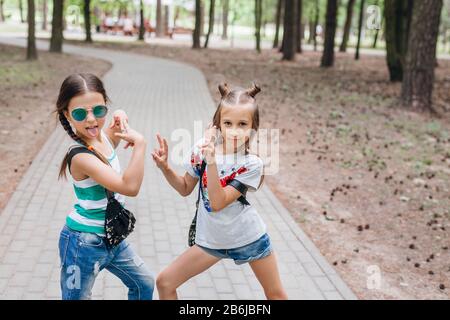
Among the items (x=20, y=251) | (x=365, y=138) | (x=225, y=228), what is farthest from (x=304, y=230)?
(x=365, y=138)

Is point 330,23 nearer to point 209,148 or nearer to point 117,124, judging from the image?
point 117,124

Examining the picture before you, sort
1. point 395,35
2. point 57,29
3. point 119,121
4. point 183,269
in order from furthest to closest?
point 57,29
point 395,35
point 183,269
point 119,121

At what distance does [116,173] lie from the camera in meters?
2.97

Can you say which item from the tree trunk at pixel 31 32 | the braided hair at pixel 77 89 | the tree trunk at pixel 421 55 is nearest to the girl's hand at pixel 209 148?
the braided hair at pixel 77 89

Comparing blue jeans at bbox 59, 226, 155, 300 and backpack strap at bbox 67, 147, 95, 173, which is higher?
backpack strap at bbox 67, 147, 95, 173

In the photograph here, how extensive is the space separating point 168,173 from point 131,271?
0.65m

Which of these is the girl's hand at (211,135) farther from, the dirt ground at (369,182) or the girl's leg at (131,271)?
the dirt ground at (369,182)

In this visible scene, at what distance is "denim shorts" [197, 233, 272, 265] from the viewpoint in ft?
10.6

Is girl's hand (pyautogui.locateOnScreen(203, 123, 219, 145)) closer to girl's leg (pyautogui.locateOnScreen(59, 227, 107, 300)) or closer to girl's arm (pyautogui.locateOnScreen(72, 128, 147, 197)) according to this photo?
girl's arm (pyautogui.locateOnScreen(72, 128, 147, 197))

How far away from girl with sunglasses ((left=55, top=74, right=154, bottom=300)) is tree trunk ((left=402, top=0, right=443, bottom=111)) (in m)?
13.0

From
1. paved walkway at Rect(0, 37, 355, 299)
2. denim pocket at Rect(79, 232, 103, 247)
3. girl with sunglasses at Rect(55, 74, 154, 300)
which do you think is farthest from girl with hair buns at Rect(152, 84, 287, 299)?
paved walkway at Rect(0, 37, 355, 299)

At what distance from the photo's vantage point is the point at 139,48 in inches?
1438

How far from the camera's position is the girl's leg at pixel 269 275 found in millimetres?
3299

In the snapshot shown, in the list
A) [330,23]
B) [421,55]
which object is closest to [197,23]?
[330,23]
